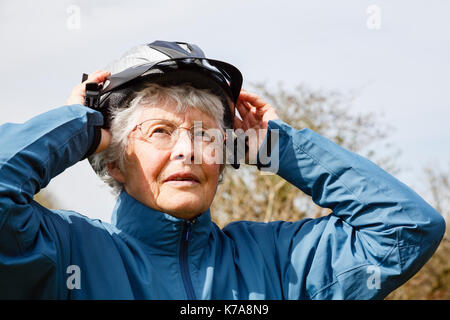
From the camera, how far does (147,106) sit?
2.60 meters

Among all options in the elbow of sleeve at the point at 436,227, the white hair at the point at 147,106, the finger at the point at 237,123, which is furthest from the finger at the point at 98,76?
the elbow of sleeve at the point at 436,227

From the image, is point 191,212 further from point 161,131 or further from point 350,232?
point 350,232

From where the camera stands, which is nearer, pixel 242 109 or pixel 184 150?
pixel 184 150

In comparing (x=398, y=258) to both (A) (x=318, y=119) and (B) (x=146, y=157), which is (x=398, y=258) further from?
(A) (x=318, y=119)

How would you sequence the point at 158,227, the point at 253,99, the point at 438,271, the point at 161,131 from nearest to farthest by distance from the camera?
the point at 158,227 < the point at 161,131 < the point at 253,99 < the point at 438,271

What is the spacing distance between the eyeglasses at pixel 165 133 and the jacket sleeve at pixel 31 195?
290mm

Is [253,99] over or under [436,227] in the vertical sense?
over

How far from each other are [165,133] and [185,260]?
585 mm

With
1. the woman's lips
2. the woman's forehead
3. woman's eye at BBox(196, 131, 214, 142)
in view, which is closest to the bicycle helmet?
the woman's forehead

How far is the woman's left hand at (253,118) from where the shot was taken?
9.50ft

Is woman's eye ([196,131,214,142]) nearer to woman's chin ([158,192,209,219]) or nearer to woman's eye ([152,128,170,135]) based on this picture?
woman's eye ([152,128,170,135])

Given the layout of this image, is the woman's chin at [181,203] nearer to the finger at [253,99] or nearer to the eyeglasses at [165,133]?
the eyeglasses at [165,133]

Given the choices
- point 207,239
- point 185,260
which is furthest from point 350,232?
point 185,260

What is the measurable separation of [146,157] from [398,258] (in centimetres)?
124
